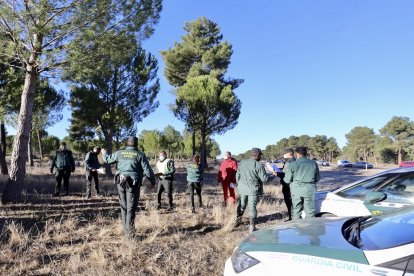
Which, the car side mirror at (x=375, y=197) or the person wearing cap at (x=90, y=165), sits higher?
the person wearing cap at (x=90, y=165)

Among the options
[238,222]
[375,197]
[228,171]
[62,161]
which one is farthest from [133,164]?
[62,161]

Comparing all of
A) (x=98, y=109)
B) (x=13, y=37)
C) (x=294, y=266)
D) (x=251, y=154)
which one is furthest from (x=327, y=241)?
(x=98, y=109)

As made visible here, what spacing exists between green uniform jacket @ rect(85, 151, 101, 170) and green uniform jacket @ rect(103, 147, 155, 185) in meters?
4.80

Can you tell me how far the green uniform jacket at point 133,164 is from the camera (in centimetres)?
606

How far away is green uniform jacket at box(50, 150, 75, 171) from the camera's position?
10.8 metres

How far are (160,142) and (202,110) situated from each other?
25973 millimetres

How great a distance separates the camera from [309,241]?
8.91 ft

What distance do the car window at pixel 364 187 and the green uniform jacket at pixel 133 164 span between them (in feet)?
10.5

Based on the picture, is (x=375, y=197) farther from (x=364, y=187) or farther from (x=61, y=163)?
(x=61, y=163)

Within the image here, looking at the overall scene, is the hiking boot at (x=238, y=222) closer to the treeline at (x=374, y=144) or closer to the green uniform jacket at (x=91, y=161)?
the green uniform jacket at (x=91, y=161)

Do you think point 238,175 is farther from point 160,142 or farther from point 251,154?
point 160,142

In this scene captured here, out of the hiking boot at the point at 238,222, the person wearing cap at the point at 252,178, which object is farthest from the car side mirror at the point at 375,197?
the hiking boot at the point at 238,222

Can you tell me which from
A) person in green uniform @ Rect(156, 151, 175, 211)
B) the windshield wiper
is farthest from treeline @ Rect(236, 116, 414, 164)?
the windshield wiper

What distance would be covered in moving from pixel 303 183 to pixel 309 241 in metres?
3.70
